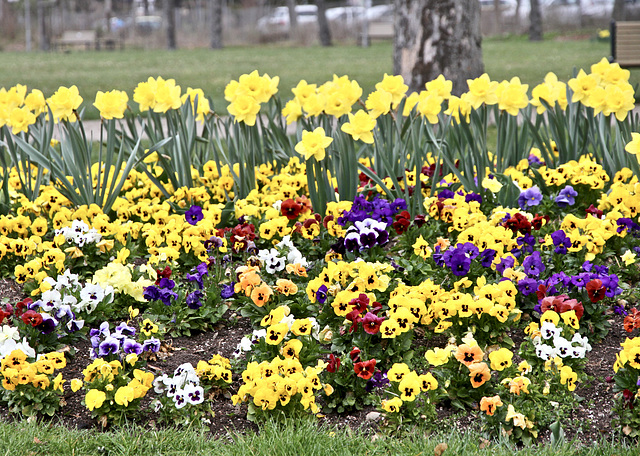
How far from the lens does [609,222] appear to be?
115 inches

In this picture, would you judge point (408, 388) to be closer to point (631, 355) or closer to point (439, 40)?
point (631, 355)

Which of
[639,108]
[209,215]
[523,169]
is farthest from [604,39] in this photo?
[209,215]

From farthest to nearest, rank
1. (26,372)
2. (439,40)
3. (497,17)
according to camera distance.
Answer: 1. (497,17)
2. (439,40)
3. (26,372)

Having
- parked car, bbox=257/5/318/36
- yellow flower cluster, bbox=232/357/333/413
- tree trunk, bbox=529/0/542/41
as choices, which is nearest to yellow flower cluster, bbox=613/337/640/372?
yellow flower cluster, bbox=232/357/333/413

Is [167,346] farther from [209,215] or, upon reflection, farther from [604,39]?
[604,39]

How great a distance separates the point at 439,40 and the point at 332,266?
4113mm

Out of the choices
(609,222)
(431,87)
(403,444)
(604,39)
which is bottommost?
(403,444)

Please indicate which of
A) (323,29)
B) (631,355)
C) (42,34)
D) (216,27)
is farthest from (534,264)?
(42,34)

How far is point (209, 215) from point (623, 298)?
1834mm

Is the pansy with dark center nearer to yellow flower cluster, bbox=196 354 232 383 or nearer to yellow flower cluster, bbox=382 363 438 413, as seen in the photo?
yellow flower cluster, bbox=196 354 232 383

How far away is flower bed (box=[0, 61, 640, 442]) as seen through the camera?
2.14 metres

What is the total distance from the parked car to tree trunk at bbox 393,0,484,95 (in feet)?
76.4

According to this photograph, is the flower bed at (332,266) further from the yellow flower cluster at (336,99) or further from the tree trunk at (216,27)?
the tree trunk at (216,27)

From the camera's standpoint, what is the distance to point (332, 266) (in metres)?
2.56
